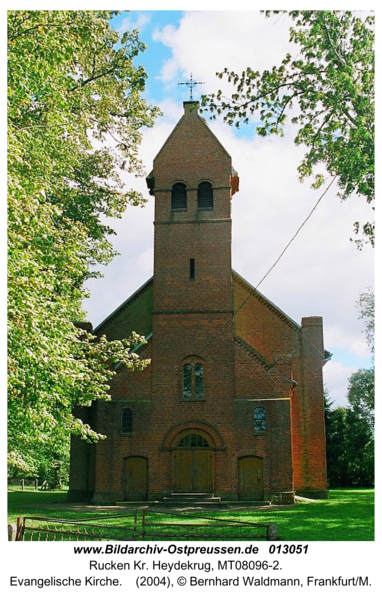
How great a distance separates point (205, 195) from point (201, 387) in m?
8.68

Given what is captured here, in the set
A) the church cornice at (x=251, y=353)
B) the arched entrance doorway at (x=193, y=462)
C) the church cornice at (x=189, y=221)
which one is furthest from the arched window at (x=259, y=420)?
the church cornice at (x=189, y=221)

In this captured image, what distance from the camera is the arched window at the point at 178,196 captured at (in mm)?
28062

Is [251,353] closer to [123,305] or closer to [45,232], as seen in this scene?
[123,305]

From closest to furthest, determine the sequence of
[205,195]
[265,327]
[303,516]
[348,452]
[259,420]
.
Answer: [303,516]
[259,420]
[205,195]
[265,327]
[348,452]

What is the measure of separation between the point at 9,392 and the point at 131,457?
14.4 meters

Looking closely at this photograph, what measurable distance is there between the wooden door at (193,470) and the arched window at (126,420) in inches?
87.2

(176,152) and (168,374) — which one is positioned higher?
(176,152)

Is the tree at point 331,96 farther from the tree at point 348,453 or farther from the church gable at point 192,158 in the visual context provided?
the tree at point 348,453

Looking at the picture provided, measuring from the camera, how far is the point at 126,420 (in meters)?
26.0

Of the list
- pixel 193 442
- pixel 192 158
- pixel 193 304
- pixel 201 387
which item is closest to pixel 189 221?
pixel 192 158
